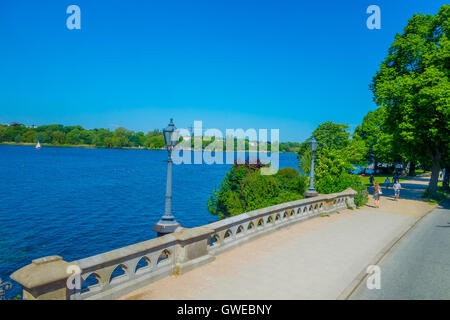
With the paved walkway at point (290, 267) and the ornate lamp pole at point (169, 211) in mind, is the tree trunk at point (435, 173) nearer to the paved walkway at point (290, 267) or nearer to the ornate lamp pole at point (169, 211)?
the paved walkway at point (290, 267)

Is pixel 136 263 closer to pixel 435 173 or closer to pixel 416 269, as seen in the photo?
pixel 416 269

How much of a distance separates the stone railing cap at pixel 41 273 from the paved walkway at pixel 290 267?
1758 mm

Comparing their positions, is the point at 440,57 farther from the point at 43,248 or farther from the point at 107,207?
the point at 107,207

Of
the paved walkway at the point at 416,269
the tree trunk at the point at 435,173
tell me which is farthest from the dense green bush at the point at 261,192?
the tree trunk at the point at 435,173

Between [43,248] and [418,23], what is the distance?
36.0 m

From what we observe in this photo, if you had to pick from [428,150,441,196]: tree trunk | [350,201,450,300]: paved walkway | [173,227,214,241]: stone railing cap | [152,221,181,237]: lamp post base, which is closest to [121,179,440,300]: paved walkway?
[350,201,450,300]: paved walkway

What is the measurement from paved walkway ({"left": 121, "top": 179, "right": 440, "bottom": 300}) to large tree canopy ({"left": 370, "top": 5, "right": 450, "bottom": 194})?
1228 cm

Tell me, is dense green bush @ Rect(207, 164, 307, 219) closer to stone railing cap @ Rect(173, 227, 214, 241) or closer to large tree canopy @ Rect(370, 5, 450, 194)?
large tree canopy @ Rect(370, 5, 450, 194)

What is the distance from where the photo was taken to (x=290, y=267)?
335 inches

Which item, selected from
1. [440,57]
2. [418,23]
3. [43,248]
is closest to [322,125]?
[418,23]

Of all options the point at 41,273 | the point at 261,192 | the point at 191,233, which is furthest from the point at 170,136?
the point at 261,192

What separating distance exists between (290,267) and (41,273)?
234 inches

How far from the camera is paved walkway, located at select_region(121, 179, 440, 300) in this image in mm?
6840

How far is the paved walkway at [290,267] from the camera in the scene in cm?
684
